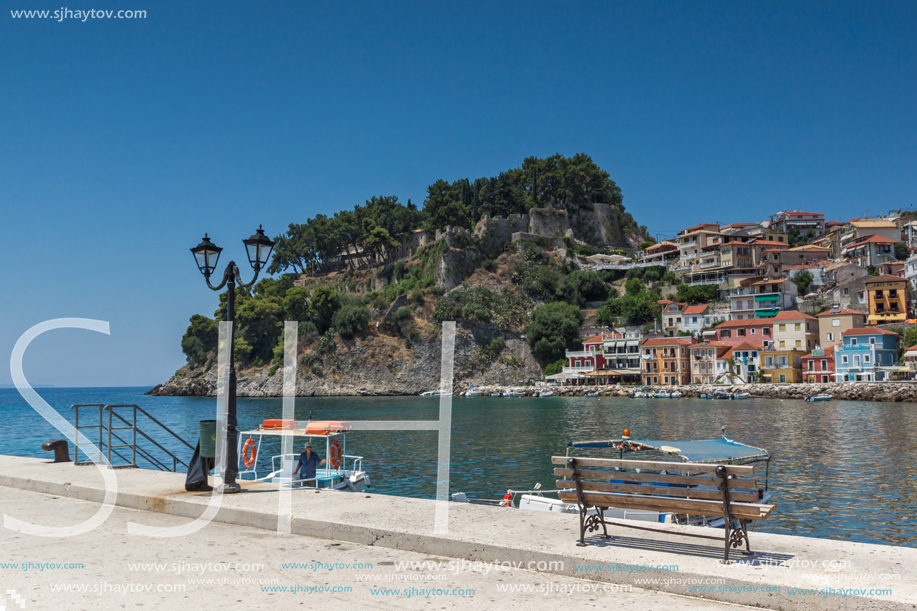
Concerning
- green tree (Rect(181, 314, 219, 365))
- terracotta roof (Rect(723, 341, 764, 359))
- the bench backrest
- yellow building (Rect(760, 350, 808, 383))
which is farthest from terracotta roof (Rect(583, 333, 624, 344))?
the bench backrest

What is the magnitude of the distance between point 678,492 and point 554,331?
8229 centimetres

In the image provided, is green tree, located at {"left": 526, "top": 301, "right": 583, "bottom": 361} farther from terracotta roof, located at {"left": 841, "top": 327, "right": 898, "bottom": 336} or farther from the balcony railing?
terracotta roof, located at {"left": 841, "top": 327, "right": 898, "bottom": 336}

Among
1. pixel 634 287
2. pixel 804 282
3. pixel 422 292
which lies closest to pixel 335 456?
pixel 422 292

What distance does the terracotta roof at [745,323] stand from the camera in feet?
249

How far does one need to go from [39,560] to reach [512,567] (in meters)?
4.45

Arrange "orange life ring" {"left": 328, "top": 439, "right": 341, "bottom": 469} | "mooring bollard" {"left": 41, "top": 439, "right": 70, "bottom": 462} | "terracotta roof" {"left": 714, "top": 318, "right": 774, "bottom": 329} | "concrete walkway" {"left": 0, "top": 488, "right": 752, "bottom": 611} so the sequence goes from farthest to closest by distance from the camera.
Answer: "terracotta roof" {"left": 714, "top": 318, "right": 774, "bottom": 329} → "orange life ring" {"left": 328, "top": 439, "right": 341, "bottom": 469} → "mooring bollard" {"left": 41, "top": 439, "right": 70, "bottom": 462} → "concrete walkway" {"left": 0, "top": 488, "right": 752, "bottom": 611}

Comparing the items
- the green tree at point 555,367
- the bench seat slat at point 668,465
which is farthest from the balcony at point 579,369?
the bench seat slat at point 668,465

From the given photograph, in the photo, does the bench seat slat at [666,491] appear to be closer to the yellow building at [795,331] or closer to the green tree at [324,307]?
the yellow building at [795,331]

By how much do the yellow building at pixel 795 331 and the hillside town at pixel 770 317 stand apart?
107 mm

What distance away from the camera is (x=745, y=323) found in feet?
254

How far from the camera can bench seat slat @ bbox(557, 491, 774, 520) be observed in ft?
17.4

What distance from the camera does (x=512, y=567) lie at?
5742 millimetres

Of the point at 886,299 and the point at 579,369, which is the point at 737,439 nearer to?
the point at 579,369

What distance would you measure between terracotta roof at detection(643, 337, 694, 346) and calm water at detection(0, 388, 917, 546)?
1695cm
